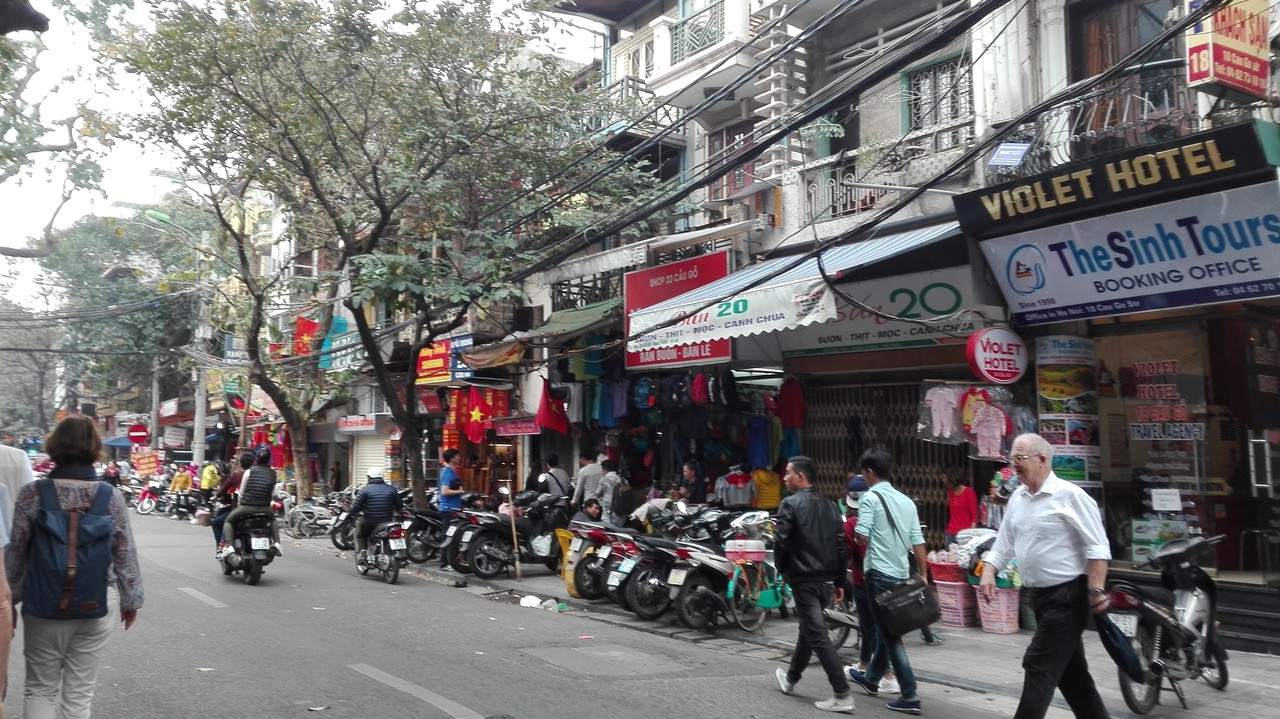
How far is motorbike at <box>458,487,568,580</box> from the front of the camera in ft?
44.2

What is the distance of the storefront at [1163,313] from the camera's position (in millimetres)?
8352

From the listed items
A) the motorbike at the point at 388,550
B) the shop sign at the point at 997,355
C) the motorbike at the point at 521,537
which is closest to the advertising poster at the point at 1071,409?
the shop sign at the point at 997,355

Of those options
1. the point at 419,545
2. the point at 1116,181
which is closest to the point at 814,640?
the point at 1116,181

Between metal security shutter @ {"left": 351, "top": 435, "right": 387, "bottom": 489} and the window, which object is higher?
the window

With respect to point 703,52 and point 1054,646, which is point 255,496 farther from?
point 1054,646

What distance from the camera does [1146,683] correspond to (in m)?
6.32

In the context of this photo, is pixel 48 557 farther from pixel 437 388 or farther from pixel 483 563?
pixel 437 388

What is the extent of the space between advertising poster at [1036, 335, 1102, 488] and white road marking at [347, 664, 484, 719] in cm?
666

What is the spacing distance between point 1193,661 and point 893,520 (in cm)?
227

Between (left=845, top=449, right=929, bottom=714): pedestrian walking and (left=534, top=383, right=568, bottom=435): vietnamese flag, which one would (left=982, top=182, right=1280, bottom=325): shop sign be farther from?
(left=534, top=383, right=568, bottom=435): vietnamese flag

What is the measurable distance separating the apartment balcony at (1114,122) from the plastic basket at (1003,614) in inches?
163

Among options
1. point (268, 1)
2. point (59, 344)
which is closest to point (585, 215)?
point (268, 1)

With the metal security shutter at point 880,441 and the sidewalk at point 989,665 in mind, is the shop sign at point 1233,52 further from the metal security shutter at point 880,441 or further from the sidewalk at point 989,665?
the metal security shutter at point 880,441

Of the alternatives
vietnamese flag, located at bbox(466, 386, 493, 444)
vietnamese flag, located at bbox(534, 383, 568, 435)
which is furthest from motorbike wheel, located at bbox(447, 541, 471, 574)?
vietnamese flag, located at bbox(466, 386, 493, 444)
